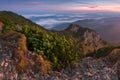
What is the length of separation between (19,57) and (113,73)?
35.3 ft

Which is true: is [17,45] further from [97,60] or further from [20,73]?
[97,60]

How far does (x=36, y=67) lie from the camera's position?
1414 inches

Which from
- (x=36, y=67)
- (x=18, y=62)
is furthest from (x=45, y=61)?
(x=18, y=62)

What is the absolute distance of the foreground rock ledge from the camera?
34.7m

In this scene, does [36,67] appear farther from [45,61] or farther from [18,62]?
[45,61]

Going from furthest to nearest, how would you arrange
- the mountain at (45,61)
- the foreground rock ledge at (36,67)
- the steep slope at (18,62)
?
the mountain at (45,61)
the foreground rock ledge at (36,67)
the steep slope at (18,62)

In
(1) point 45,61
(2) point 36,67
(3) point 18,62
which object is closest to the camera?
(3) point 18,62

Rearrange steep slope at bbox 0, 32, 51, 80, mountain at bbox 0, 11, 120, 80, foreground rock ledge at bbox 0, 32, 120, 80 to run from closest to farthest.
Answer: steep slope at bbox 0, 32, 51, 80 < foreground rock ledge at bbox 0, 32, 120, 80 < mountain at bbox 0, 11, 120, 80

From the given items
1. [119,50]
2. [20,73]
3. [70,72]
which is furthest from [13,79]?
[119,50]

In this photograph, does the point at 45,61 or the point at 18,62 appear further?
the point at 45,61

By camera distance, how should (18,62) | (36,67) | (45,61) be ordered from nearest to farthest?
1. (18,62)
2. (36,67)
3. (45,61)

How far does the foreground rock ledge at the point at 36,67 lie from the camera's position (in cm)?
3472

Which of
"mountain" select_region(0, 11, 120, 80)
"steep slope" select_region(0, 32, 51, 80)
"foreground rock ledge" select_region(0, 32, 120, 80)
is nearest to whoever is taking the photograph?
"steep slope" select_region(0, 32, 51, 80)

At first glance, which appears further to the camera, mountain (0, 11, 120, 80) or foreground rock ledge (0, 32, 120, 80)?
mountain (0, 11, 120, 80)
